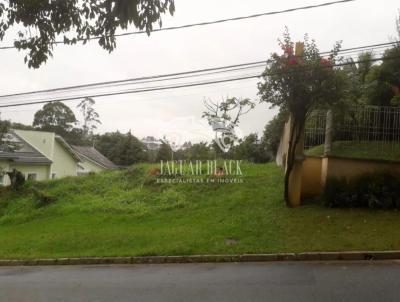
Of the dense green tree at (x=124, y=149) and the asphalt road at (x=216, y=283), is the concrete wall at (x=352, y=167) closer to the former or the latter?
the asphalt road at (x=216, y=283)

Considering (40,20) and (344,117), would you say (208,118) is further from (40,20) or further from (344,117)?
(40,20)

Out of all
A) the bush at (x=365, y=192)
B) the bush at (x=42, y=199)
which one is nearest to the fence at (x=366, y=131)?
the bush at (x=365, y=192)

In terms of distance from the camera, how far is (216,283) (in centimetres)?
774

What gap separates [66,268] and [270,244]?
192 inches

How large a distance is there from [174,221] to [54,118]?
166 feet

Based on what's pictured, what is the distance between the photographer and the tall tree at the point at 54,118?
2352 inches

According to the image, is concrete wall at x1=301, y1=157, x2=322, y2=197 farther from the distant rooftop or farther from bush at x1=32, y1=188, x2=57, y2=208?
the distant rooftop

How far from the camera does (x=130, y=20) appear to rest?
16.7ft

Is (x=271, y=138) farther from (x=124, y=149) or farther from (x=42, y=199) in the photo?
(x=124, y=149)

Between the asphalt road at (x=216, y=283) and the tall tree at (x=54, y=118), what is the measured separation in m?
52.6

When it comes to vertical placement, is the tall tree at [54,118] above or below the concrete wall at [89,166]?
above

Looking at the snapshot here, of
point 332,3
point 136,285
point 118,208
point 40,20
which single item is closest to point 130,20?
point 40,20

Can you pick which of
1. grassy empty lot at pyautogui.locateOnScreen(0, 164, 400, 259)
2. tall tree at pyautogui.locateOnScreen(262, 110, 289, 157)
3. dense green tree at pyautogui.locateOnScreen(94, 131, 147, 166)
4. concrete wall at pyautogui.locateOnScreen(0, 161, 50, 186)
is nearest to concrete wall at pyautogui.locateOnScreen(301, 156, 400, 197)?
grassy empty lot at pyautogui.locateOnScreen(0, 164, 400, 259)

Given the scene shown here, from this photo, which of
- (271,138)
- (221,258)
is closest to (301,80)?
(221,258)
